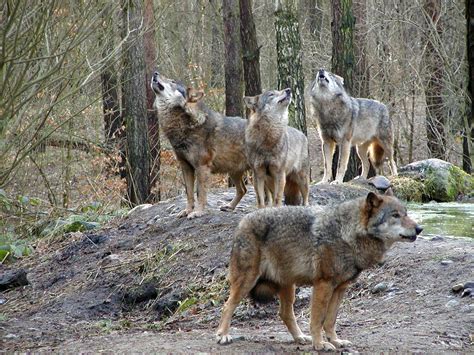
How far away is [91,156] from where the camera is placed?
59.1 feet

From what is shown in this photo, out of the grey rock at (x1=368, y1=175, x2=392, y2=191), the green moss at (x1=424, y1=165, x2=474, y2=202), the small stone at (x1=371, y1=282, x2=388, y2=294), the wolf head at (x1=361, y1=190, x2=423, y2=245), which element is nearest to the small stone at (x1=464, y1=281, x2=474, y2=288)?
the small stone at (x1=371, y1=282, x2=388, y2=294)

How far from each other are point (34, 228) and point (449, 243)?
763 cm

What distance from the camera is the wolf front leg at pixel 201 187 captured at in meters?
11.9

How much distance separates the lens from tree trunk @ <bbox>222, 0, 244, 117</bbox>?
20078 mm

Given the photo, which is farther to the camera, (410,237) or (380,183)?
(380,183)

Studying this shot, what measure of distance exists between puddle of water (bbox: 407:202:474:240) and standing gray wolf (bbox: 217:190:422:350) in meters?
4.47

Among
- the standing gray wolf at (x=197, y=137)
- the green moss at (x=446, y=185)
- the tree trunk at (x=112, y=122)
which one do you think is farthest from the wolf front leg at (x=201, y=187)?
the tree trunk at (x=112, y=122)

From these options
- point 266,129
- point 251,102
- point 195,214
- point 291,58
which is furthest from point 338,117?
point 195,214

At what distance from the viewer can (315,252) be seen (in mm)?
7184

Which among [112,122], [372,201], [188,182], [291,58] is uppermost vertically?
[291,58]

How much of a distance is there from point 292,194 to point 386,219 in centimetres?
523

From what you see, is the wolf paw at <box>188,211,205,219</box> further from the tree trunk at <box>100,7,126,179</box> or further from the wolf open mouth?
the tree trunk at <box>100,7,126,179</box>

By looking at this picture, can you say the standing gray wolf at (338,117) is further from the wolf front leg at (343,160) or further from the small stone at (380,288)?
the small stone at (380,288)

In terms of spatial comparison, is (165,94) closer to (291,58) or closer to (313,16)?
(291,58)
